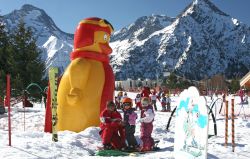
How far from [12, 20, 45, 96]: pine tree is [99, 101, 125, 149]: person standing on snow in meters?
15.9

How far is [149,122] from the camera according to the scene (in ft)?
34.2

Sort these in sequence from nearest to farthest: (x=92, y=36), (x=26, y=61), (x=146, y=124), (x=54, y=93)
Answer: (x=146, y=124)
(x=54, y=93)
(x=92, y=36)
(x=26, y=61)

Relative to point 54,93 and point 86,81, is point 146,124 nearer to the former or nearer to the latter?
point 54,93

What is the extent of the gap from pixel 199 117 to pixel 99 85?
6.58 meters

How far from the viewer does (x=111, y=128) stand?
34.4 feet

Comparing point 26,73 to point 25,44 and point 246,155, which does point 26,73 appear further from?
point 246,155

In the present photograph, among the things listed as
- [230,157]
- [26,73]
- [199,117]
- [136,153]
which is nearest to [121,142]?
[136,153]

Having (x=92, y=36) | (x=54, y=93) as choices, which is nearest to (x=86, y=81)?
(x=92, y=36)

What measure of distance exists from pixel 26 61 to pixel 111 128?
17351mm

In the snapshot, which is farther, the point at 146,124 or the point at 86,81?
Answer: the point at 86,81

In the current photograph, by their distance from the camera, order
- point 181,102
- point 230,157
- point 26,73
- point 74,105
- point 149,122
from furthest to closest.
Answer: point 26,73 → point 74,105 → point 149,122 → point 230,157 → point 181,102

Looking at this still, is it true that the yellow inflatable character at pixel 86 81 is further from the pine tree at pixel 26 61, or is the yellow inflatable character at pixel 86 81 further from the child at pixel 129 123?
Answer: the pine tree at pixel 26 61

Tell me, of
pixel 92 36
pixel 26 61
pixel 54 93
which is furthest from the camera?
pixel 26 61

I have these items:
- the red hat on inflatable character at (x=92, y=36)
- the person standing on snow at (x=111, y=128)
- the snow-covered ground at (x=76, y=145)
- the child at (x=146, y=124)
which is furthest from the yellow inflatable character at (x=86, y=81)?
the child at (x=146, y=124)
